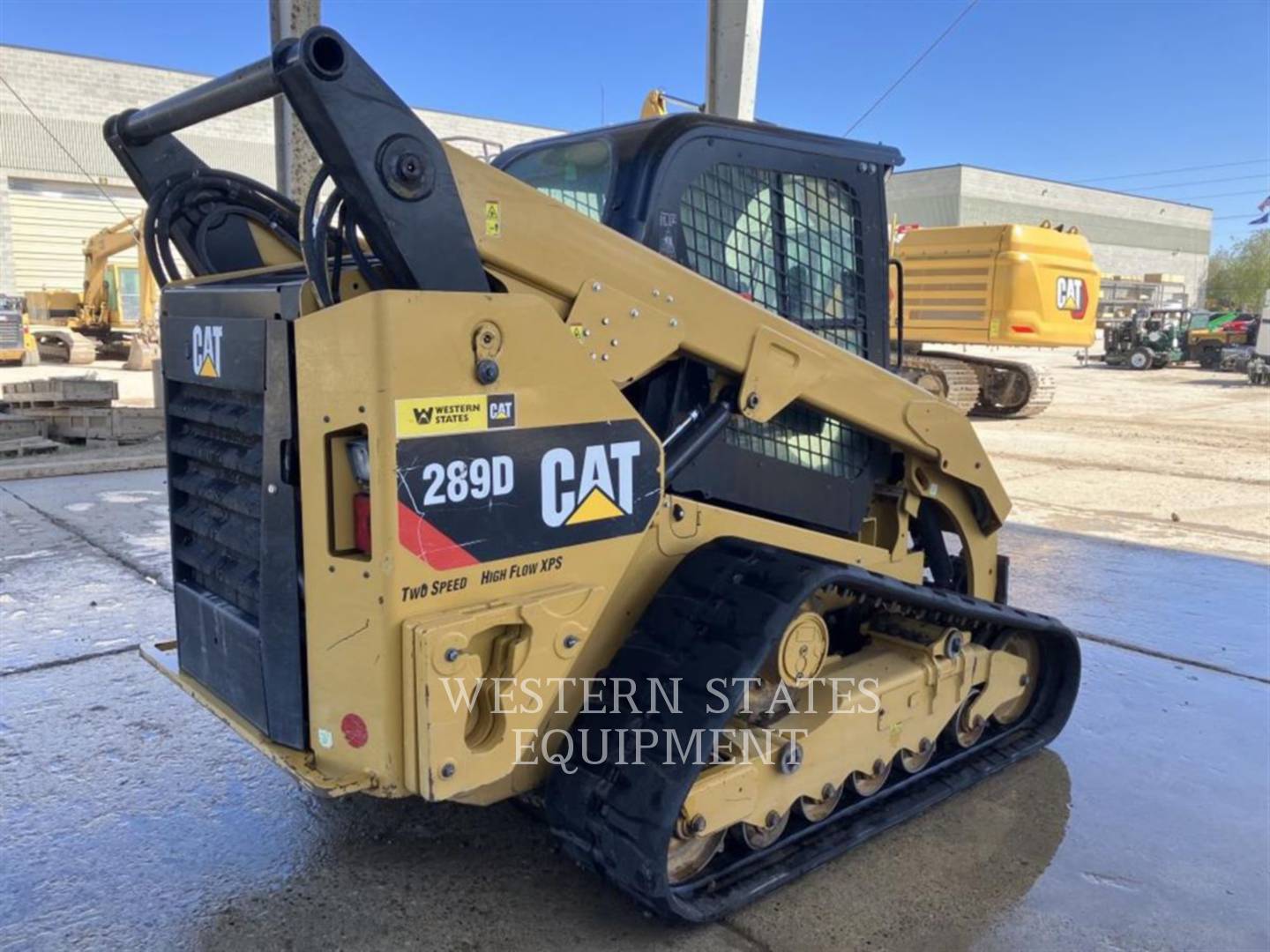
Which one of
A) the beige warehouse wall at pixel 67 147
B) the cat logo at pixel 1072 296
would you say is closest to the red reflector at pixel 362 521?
the cat logo at pixel 1072 296

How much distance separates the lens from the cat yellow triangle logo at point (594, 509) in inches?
105

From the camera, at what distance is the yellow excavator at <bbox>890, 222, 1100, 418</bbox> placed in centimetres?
1435

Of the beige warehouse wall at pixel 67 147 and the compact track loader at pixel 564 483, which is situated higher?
the beige warehouse wall at pixel 67 147

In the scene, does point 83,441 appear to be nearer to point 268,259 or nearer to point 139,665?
point 139,665

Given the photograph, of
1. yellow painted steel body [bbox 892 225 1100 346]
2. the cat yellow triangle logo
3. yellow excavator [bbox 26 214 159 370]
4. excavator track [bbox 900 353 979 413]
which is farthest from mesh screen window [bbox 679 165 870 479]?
yellow excavator [bbox 26 214 159 370]

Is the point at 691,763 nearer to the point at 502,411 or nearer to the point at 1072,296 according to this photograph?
the point at 502,411

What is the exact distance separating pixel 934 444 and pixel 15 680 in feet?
13.1

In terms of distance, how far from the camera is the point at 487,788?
2.70 m

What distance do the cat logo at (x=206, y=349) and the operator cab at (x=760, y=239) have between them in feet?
3.79

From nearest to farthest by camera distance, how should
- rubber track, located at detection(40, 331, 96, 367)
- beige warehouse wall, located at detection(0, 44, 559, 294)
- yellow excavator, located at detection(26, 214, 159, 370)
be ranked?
yellow excavator, located at detection(26, 214, 159, 370) → rubber track, located at detection(40, 331, 96, 367) → beige warehouse wall, located at detection(0, 44, 559, 294)

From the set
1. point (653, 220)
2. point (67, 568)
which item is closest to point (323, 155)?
point (653, 220)

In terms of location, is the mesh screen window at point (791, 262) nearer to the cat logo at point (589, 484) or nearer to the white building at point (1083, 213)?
the cat logo at point (589, 484)

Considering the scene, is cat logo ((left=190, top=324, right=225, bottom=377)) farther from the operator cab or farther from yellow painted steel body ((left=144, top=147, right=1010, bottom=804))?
the operator cab

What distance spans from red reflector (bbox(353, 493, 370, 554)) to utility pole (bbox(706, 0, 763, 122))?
26.6 ft
